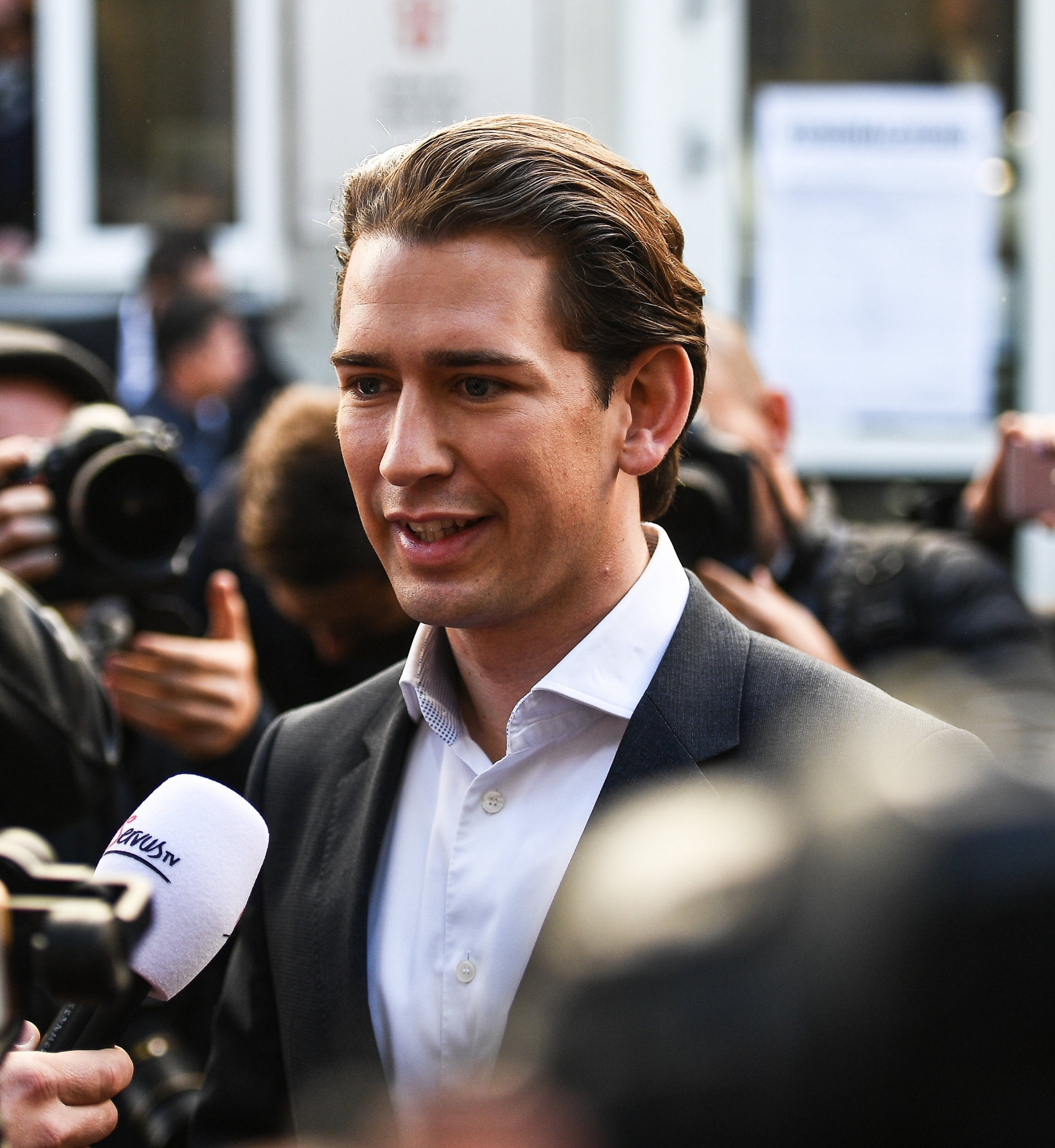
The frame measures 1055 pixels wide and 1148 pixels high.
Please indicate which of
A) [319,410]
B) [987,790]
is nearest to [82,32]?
[319,410]

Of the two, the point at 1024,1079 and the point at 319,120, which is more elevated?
the point at 319,120

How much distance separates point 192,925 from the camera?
136 cm

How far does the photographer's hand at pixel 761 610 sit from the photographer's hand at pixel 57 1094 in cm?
140

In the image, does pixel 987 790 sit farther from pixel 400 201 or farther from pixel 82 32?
pixel 82 32

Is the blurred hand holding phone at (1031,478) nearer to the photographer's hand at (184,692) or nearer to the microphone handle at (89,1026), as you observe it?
the photographer's hand at (184,692)

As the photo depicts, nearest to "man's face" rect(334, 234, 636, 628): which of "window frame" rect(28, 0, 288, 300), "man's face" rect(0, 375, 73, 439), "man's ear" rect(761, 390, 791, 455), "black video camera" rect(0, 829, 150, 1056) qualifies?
"black video camera" rect(0, 829, 150, 1056)

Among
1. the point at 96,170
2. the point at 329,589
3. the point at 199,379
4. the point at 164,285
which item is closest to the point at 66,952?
the point at 329,589

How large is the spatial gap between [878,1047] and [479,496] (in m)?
0.92

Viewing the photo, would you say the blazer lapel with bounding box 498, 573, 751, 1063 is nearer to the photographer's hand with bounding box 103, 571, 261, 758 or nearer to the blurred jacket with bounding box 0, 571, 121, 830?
the blurred jacket with bounding box 0, 571, 121, 830

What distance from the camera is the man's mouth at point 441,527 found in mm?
1540

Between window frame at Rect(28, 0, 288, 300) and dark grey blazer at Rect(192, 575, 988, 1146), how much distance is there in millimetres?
4687

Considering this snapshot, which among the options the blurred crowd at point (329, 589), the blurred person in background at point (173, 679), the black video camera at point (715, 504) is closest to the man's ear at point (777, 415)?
the blurred crowd at point (329, 589)

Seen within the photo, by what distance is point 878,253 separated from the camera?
546cm

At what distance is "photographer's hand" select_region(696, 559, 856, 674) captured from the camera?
2.45m
